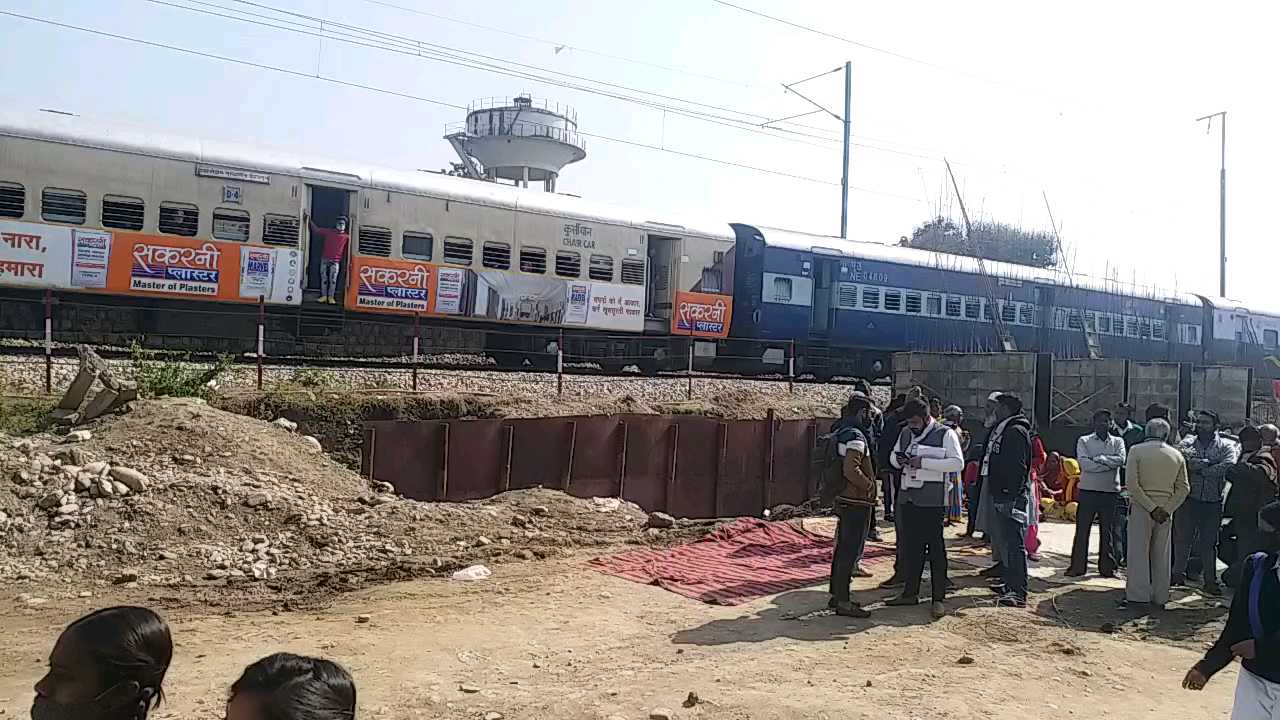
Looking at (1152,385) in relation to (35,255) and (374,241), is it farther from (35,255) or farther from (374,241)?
(35,255)

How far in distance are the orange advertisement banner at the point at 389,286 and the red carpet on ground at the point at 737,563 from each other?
791 centimetres

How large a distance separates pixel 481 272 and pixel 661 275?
4.40 meters

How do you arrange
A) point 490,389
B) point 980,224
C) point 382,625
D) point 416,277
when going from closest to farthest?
point 382,625 < point 490,389 < point 416,277 < point 980,224

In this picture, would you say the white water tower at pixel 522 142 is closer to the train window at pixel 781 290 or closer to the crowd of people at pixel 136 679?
the train window at pixel 781 290

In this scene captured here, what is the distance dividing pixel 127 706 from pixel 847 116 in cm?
2741

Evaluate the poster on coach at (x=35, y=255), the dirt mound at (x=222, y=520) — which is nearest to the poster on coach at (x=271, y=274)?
the poster on coach at (x=35, y=255)

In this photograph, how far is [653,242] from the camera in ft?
65.6

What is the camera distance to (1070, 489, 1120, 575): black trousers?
8.61 m

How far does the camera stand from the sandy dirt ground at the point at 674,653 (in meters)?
5.10

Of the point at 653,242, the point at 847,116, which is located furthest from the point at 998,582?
the point at 847,116

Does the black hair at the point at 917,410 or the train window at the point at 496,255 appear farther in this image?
the train window at the point at 496,255

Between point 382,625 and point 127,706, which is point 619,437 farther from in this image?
point 127,706

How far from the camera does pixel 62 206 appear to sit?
44.3ft

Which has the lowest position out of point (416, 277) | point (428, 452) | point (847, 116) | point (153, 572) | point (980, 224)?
point (153, 572)
